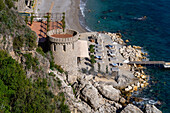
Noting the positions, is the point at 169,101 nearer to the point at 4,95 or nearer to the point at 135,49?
the point at 135,49

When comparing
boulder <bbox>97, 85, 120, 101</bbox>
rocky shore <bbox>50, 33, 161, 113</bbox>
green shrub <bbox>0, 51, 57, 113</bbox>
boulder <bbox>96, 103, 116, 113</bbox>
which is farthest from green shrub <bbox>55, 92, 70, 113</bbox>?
boulder <bbox>97, 85, 120, 101</bbox>

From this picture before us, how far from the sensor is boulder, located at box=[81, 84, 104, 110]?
66938 mm

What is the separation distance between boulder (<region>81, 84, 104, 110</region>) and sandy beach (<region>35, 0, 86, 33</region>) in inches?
1477

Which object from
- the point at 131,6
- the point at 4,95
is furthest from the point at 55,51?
the point at 131,6

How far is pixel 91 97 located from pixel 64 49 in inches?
480

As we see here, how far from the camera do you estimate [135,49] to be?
311ft

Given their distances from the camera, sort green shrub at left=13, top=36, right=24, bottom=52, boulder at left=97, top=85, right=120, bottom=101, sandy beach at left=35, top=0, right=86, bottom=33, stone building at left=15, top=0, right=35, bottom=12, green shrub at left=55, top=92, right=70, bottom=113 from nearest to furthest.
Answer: green shrub at left=13, top=36, right=24, bottom=52 < green shrub at left=55, top=92, right=70, bottom=113 < boulder at left=97, top=85, right=120, bottom=101 < stone building at left=15, top=0, right=35, bottom=12 < sandy beach at left=35, top=0, right=86, bottom=33

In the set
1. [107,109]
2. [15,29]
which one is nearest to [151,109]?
[107,109]

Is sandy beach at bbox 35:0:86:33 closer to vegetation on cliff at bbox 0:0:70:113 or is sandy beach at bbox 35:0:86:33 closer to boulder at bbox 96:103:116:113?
boulder at bbox 96:103:116:113

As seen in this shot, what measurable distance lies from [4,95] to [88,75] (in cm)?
2780

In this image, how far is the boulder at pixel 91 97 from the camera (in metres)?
66.9

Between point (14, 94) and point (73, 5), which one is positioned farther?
point (73, 5)

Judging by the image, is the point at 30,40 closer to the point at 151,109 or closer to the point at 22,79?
the point at 22,79

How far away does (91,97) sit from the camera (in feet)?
220
